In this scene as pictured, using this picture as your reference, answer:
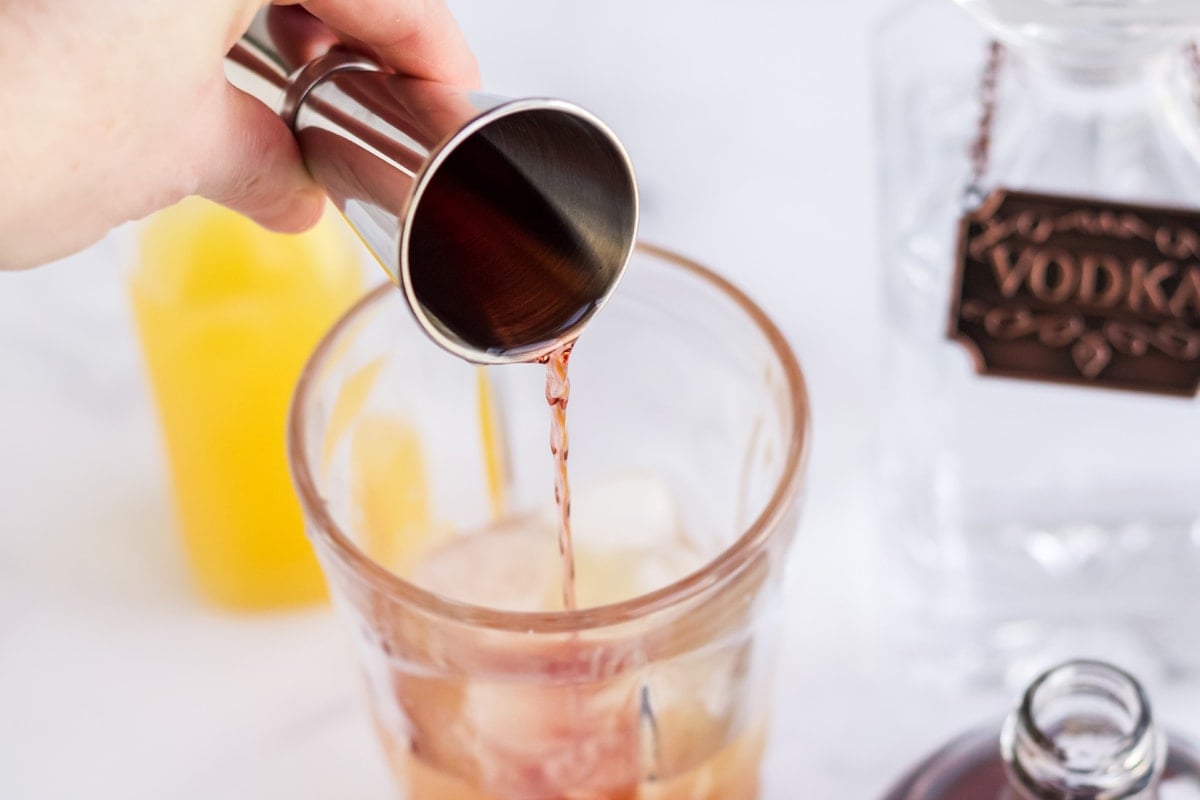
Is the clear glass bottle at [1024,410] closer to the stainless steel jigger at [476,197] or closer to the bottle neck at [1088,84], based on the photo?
the bottle neck at [1088,84]

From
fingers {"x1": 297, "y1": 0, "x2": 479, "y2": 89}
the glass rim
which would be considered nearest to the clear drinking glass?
the glass rim

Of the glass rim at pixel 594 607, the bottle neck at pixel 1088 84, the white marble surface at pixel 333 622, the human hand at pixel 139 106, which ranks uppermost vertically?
the human hand at pixel 139 106

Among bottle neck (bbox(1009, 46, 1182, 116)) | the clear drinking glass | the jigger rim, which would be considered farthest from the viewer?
bottle neck (bbox(1009, 46, 1182, 116))

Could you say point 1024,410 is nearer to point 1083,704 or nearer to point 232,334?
point 1083,704

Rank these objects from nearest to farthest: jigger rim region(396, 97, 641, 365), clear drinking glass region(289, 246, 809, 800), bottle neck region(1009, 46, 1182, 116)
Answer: jigger rim region(396, 97, 641, 365) → clear drinking glass region(289, 246, 809, 800) → bottle neck region(1009, 46, 1182, 116)

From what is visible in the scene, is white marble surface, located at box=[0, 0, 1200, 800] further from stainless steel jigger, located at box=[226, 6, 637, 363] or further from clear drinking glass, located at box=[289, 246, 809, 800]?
stainless steel jigger, located at box=[226, 6, 637, 363]

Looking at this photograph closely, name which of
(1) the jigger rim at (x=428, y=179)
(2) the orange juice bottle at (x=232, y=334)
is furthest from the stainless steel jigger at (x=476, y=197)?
(2) the orange juice bottle at (x=232, y=334)
